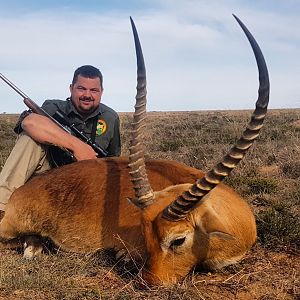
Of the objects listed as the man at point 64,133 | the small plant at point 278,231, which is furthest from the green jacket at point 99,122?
the small plant at point 278,231

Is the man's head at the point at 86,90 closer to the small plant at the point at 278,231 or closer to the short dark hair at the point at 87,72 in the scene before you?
the short dark hair at the point at 87,72

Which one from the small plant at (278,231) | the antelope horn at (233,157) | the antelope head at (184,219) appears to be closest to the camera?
the antelope horn at (233,157)

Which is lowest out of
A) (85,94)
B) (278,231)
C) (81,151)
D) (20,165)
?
(278,231)

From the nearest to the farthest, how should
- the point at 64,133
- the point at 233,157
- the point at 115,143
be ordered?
the point at 233,157
the point at 64,133
the point at 115,143

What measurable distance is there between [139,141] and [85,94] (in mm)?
2993

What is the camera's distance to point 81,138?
22.1ft

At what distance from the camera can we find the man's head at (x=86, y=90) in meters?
6.91

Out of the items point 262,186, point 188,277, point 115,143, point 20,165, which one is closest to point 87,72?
point 115,143

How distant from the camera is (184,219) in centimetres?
388

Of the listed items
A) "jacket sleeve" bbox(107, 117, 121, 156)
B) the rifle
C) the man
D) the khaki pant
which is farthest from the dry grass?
"jacket sleeve" bbox(107, 117, 121, 156)

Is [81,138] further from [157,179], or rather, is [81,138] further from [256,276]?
[256,276]

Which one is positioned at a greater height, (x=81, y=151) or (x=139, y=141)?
(x=139, y=141)

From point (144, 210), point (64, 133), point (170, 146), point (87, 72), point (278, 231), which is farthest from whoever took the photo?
point (170, 146)

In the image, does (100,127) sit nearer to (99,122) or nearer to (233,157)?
(99,122)
